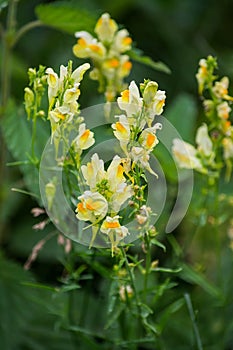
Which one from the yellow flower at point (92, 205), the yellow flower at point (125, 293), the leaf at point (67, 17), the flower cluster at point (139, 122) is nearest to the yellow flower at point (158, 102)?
the flower cluster at point (139, 122)

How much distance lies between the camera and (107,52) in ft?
3.14

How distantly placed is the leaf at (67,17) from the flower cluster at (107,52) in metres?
0.06

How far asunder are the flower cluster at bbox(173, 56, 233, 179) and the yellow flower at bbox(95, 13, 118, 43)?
0.14 metres

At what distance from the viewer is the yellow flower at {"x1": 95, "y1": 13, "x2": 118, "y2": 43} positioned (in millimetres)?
921

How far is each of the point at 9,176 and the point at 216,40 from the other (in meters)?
0.65

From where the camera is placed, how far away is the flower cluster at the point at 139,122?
2.19ft

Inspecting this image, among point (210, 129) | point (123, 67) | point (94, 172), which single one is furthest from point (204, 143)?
point (94, 172)

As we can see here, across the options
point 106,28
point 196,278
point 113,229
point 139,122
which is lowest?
point 196,278

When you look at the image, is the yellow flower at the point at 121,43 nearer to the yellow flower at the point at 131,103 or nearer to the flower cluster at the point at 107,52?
the flower cluster at the point at 107,52

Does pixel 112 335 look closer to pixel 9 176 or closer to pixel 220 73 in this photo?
pixel 9 176

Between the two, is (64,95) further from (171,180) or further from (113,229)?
(171,180)

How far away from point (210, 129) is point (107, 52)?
19 cm

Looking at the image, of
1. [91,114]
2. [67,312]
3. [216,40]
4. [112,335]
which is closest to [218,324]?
[112,335]

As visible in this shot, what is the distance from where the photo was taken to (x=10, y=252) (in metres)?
1.39
